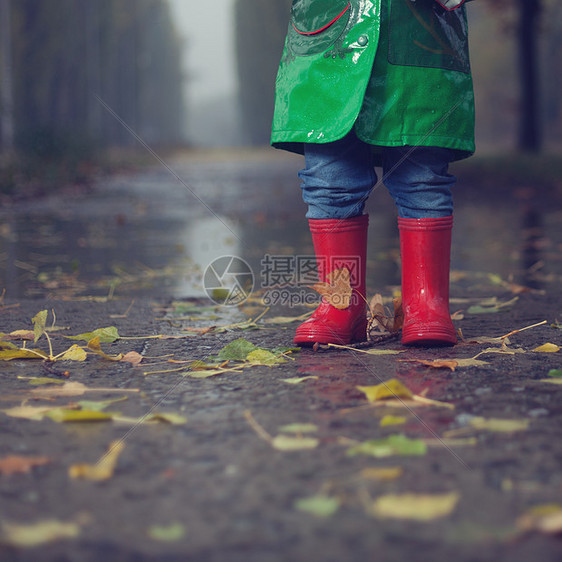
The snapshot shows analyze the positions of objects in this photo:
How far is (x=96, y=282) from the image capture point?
3932mm

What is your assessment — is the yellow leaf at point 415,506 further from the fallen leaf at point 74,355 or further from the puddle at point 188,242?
the puddle at point 188,242

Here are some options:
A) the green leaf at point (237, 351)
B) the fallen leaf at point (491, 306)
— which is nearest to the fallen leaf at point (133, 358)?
the green leaf at point (237, 351)

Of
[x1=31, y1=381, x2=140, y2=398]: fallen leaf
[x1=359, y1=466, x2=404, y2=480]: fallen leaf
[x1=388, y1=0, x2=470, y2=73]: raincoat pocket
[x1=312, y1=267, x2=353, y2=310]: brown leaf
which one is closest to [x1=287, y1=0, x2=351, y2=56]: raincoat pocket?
[x1=388, y1=0, x2=470, y2=73]: raincoat pocket

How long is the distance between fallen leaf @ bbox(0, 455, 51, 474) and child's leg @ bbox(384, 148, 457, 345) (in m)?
1.22

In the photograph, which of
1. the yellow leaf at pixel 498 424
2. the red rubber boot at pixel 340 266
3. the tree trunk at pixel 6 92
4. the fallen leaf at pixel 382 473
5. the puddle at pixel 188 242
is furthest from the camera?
the tree trunk at pixel 6 92

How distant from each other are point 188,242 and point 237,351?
140 inches

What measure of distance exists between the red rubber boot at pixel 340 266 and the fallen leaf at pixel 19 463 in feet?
3.47

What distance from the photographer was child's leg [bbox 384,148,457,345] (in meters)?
2.36

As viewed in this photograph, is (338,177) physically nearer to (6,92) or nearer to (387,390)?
(387,390)

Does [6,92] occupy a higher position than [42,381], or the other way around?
[6,92]

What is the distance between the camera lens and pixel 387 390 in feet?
5.66

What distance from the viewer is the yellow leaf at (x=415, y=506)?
1.20 meters

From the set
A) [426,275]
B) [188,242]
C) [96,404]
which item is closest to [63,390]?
[96,404]

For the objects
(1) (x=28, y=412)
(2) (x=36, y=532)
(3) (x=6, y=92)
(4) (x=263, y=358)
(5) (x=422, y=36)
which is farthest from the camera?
(3) (x=6, y=92)
